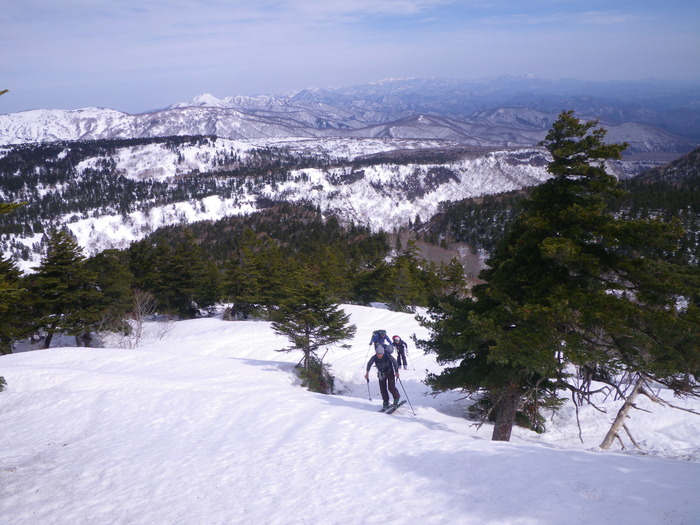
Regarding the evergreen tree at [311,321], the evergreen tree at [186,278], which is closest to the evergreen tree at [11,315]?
the evergreen tree at [186,278]

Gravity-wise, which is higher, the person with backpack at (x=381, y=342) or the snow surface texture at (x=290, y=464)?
the person with backpack at (x=381, y=342)

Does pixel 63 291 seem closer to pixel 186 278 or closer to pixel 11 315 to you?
pixel 11 315

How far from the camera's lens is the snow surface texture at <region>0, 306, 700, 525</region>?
228 inches

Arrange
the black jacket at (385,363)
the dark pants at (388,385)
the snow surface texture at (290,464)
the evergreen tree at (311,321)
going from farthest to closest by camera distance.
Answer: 1. the evergreen tree at (311,321)
2. the dark pants at (388,385)
3. the black jacket at (385,363)
4. the snow surface texture at (290,464)

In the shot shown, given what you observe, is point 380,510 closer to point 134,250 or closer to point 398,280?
point 398,280

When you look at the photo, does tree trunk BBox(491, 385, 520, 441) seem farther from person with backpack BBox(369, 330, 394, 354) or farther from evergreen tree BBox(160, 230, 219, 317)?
evergreen tree BBox(160, 230, 219, 317)

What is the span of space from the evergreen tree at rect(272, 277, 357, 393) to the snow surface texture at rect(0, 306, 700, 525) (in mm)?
4688

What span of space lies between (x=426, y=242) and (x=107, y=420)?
91.2m

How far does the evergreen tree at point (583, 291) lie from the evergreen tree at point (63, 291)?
1082 inches

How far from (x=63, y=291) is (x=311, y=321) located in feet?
66.3

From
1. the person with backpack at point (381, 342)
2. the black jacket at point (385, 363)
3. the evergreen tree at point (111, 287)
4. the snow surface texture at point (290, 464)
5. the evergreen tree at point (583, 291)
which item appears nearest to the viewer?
the snow surface texture at point (290, 464)

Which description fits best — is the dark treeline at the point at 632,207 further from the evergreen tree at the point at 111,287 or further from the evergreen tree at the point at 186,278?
the evergreen tree at the point at 111,287

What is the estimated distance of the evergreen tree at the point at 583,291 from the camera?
7.75 m

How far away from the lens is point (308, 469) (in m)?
7.47
